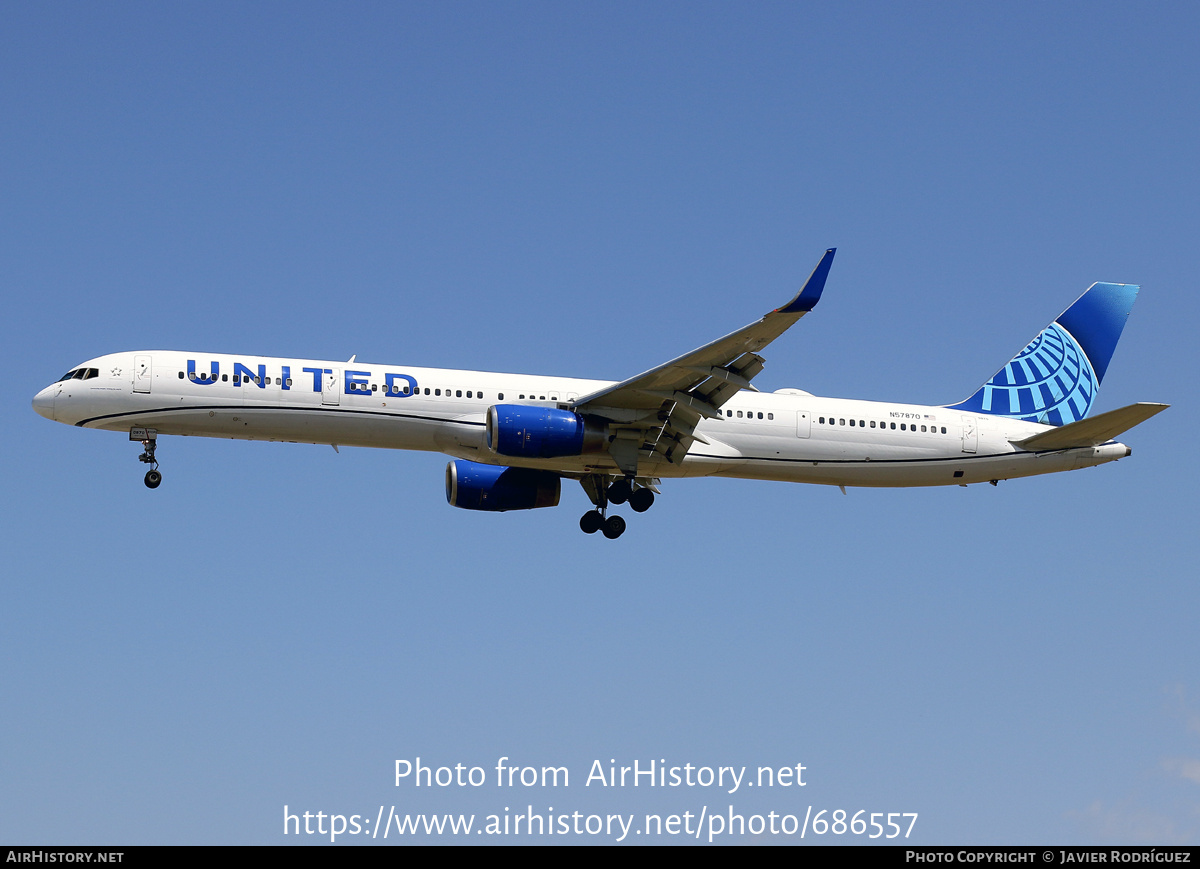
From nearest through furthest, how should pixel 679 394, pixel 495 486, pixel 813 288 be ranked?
pixel 813 288
pixel 679 394
pixel 495 486

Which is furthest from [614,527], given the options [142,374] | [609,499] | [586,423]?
[142,374]

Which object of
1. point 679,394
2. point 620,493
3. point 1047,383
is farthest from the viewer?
point 1047,383

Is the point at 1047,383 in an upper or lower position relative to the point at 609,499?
upper

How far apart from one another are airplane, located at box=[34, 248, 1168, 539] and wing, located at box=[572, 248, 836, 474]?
0.04 m

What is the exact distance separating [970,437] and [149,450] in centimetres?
2285

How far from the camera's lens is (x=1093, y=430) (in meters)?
37.7

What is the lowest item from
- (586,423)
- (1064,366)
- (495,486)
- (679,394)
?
(495,486)

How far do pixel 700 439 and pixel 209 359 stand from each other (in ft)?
43.1

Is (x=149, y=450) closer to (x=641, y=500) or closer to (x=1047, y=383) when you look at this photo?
(x=641, y=500)

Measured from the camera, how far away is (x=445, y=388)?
35.4 meters

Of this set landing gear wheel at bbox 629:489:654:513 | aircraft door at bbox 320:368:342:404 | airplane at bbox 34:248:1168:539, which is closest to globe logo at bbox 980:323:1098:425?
airplane at bbox 34:248:1168:539

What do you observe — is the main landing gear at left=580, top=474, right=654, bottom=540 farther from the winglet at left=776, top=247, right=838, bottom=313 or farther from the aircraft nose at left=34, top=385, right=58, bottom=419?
the aircraft nose at left=34, top=385, right=58, bottom=419
